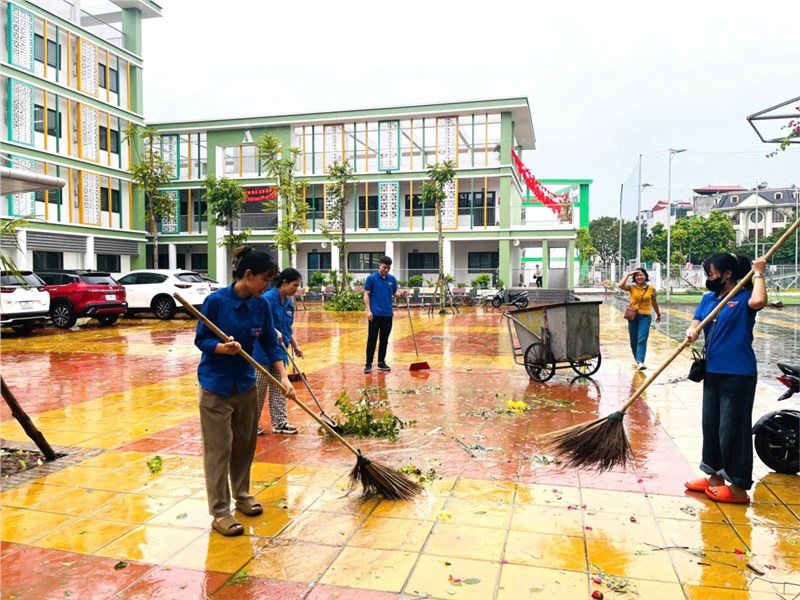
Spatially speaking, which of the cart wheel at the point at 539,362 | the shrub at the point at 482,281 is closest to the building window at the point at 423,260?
the shrub at the point at 482,281

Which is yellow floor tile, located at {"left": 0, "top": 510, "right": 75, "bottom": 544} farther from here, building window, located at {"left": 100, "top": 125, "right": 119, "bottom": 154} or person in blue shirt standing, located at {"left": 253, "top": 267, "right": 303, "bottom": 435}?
building window, located at {"left": 100, "top": 125, "right": 119, "bottom": 154}

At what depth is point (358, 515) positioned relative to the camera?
388 centimetres

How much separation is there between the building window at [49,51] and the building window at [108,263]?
8686mm

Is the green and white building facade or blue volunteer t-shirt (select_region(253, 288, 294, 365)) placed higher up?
the green and white building facade

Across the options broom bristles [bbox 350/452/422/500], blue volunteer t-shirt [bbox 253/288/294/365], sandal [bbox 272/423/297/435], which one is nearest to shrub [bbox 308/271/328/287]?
blue volunteer t-shirt [bbox 253/288/294/365]

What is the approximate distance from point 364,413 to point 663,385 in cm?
460

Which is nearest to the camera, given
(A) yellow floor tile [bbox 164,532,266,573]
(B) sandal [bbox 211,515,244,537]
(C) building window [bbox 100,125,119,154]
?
(A) yellow floor tile [bbox 164,532,266,573]

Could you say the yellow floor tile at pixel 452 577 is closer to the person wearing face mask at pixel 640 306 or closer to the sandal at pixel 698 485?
the sandal at pixel 698 485

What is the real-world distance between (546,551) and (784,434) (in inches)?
98.6

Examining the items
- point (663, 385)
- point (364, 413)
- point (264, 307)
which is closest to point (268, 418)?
point (364, 413)

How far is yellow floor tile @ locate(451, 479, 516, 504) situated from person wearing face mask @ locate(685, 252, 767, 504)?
51.1 inches

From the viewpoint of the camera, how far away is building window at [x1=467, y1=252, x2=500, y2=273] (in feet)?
110

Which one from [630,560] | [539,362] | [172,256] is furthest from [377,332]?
[172,256]

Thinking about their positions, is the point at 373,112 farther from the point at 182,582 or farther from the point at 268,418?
the point at 182,582
